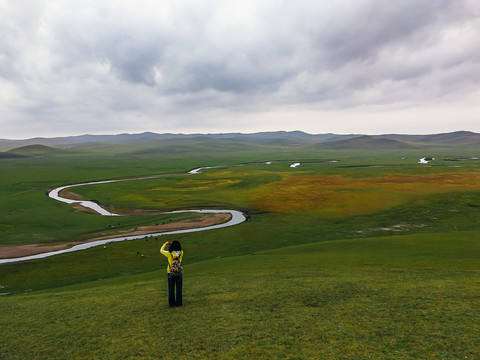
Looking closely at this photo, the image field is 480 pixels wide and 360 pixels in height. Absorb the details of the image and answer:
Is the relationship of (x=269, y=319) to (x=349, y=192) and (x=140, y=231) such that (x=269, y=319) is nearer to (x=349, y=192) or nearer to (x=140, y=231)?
(x=140, y=231)

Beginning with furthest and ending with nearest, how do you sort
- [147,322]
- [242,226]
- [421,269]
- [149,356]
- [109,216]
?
[109,216] < [242,226] < [421,269] < [147,322] < [149,356]

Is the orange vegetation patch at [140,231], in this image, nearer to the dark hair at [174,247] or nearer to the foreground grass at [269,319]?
the foreground grass at [269,319]

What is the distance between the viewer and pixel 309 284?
19484 millimetres

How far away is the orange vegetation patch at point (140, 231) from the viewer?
4428cm

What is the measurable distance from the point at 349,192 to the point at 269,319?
255ft

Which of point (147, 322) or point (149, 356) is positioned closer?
point (149, 356)

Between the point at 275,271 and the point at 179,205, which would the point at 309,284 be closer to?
the point at 275,271

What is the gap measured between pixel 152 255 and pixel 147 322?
27774 mm

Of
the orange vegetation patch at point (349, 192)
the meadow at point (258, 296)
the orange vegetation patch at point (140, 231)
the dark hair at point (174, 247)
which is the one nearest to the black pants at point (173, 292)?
the meadow at point (258, 296)

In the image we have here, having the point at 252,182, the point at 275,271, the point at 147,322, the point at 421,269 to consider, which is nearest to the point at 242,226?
the point at 275,271

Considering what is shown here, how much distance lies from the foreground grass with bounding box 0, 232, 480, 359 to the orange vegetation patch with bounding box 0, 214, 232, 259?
89.7 ft

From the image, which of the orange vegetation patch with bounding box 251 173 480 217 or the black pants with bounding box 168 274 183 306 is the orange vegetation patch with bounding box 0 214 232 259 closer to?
the orange vegetation patch with bounding box 251 173 480 217

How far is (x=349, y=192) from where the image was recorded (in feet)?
284

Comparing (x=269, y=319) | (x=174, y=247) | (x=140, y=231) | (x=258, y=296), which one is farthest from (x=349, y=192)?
(x=174, y=247)
